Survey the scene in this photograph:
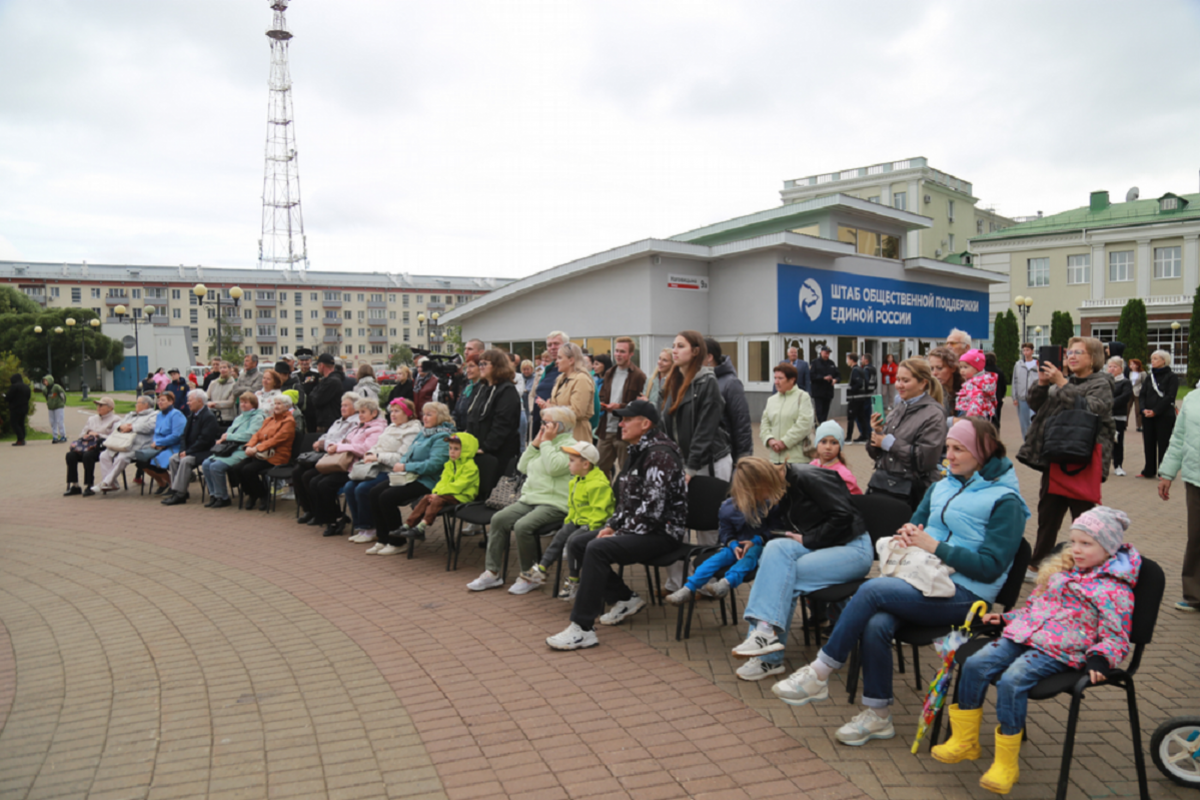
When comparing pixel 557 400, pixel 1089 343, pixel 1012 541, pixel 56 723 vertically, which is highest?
pixel 1089 343

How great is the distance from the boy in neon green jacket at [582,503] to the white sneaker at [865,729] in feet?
7.94

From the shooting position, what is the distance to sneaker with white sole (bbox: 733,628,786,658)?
4.38m

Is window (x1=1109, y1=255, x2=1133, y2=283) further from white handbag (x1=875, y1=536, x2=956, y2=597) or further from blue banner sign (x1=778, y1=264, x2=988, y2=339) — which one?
white handbag (x1=875, y1=536, x2=956, y2=597)

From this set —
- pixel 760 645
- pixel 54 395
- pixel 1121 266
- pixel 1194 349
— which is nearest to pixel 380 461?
pixel 760 645

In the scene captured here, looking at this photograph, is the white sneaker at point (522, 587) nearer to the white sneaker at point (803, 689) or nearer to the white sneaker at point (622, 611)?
the white sneaker at point (622, 611)

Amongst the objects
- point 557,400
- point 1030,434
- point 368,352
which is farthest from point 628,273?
point 368,352

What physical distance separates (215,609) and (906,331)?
2293cm

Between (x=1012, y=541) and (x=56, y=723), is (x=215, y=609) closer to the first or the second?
(x=56, y=723)

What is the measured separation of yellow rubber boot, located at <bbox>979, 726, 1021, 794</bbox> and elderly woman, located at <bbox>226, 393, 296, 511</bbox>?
889 centimetres

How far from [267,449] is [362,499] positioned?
2.52 metres

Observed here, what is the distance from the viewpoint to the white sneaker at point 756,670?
4.36m

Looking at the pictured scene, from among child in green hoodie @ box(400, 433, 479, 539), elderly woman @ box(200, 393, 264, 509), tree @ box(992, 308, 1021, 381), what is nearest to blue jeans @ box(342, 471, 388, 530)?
child in green hoodie @ box(400, 433, 479, 539)

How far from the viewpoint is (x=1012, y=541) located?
145 inches

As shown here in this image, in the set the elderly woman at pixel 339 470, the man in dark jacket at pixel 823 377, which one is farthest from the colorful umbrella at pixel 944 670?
the man in dark jacket at pixel 823 377
